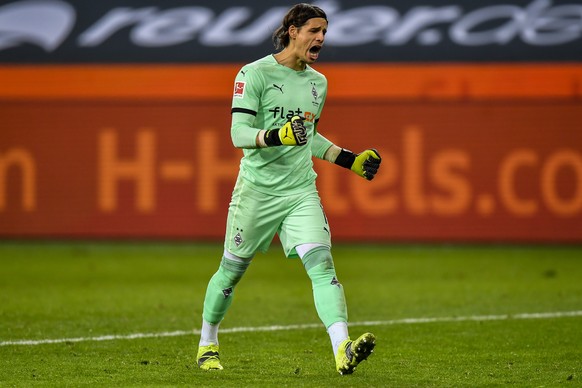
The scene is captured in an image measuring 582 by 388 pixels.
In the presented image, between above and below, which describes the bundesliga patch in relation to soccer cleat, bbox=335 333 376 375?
above

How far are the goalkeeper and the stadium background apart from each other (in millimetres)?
9517

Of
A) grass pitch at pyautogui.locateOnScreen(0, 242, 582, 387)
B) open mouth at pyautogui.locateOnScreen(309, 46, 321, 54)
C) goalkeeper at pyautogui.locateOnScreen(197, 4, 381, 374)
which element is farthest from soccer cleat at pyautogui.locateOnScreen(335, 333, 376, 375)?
open mouth at pyautogui.locateOnScreen(309, 46, 321, 54)

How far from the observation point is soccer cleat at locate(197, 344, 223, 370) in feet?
24.5

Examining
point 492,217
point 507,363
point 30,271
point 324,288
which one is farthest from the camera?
point 492,217

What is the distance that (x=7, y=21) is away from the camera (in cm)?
1719

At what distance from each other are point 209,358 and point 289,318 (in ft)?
9.36

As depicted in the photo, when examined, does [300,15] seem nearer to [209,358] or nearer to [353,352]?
[353,352]

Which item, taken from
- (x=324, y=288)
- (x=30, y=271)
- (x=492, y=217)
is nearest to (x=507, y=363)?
(x=324, y=288)

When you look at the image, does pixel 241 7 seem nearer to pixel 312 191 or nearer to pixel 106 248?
pixel 106 248

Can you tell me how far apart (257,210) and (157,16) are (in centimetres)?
1026

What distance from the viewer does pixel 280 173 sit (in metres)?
7.31

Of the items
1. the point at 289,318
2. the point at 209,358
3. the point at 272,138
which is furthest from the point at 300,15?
the point at 289,318

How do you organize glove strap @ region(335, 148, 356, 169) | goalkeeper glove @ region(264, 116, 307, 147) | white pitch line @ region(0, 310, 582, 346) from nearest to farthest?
goalkeeper glove @ region(264, 116, 307, 147) → glove strap @ region(335, 148, 356, 169) → white pitch line @ region(0, 310, 582, 346)

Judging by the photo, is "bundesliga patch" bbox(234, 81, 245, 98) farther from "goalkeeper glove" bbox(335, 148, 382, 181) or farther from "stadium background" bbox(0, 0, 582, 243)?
"stadium background" bbox(0, 0, 582, 243)
